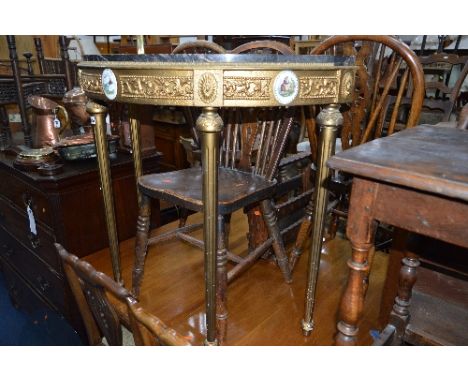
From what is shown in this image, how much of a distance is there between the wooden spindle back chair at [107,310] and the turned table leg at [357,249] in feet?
1.10

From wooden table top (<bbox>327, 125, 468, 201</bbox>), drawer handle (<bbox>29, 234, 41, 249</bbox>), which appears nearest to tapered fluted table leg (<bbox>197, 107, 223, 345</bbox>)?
wooden table top (<bbox>327, 125, 468, 201</bbox>)

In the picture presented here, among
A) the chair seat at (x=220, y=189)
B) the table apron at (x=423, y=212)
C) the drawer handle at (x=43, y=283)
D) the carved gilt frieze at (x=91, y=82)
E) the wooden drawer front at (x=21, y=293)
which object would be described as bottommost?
the wooden drawer front at (x=21, y=293)

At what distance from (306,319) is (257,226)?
1.43ft

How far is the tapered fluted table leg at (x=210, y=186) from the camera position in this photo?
74 cm

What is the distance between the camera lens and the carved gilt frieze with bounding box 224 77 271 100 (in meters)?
0.70

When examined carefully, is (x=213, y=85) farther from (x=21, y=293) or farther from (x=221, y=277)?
(x=21, y=293)

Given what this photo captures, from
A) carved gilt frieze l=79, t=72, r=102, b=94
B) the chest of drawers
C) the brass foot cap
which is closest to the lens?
carved gilt frieze l=79, t=72, r=102, b=94

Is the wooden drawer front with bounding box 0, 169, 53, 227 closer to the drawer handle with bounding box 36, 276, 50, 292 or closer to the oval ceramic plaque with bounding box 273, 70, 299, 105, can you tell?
the drawer handle with bounding box 36, 276, 50, 292

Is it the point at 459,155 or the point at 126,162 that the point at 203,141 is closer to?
the point at 459,155

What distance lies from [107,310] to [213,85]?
57cm

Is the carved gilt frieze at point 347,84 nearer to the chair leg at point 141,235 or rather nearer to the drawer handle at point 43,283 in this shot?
the chair leg at point 141,235

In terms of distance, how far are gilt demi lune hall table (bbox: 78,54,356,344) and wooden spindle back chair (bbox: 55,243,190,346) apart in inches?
7.9

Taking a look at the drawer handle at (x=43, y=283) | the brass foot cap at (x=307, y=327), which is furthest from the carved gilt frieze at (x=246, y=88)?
the drawer handle at (x=43, y=283)

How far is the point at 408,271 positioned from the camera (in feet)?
3.36
